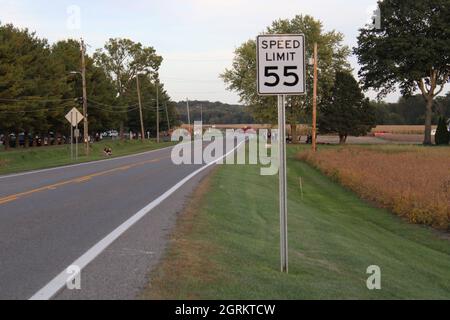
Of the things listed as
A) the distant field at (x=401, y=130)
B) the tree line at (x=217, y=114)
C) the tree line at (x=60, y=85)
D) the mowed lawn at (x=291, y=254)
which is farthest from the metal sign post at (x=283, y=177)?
the tree line at (x=217, y=114)

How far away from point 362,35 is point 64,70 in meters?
34.4

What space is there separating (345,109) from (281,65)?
70602 millimetres

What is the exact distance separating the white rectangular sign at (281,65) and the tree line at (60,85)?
43.0 m

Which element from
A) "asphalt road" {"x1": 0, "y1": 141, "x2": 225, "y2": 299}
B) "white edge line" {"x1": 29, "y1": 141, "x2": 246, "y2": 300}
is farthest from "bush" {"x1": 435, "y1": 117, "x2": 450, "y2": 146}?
"white edge line" {"x1": 29, "y1": 141, "x2": 246, "y2": 300}

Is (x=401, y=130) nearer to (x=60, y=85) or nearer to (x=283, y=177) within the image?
(x=60, y=85)

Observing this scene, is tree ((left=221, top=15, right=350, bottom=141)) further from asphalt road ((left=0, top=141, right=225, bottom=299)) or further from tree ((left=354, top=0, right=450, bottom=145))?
asphalt road ((left=0, top=141, right=225, bottom=299))

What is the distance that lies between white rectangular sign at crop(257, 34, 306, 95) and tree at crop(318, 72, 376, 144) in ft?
229

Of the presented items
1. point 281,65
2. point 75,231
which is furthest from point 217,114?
point 281,65

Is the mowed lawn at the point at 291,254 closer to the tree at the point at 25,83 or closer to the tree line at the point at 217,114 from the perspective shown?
the tree at the point at 25,83

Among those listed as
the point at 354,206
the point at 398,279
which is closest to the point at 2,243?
the point at 398,279

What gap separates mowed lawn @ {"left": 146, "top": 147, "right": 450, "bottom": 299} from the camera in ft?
22.0

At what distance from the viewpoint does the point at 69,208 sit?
13039 mm

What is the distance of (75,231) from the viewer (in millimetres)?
10008
